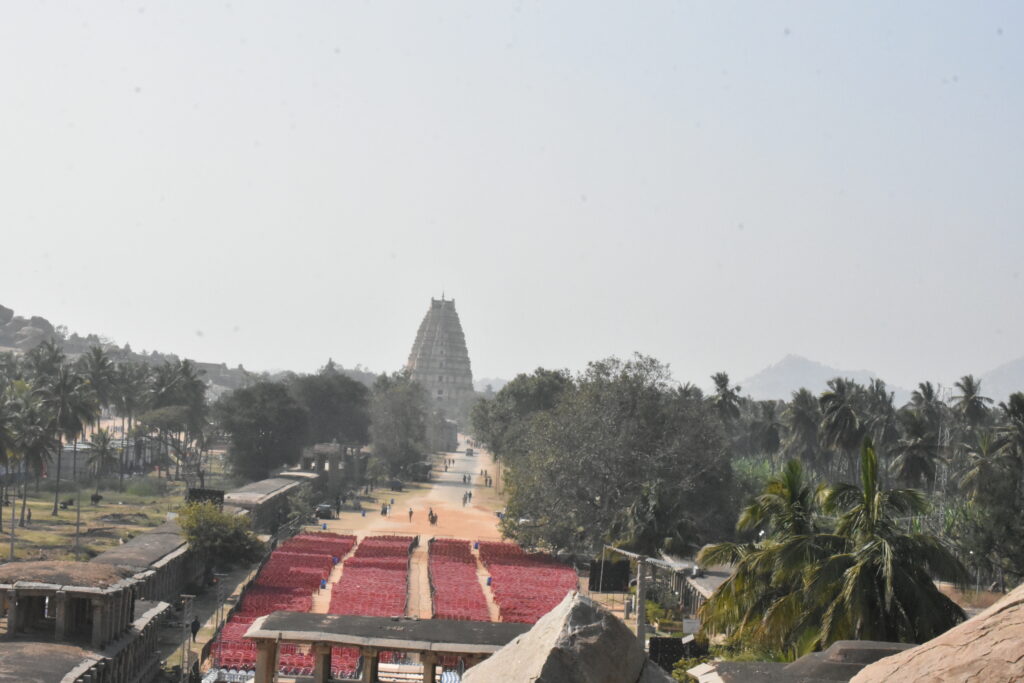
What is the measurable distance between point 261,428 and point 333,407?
85.1 feet

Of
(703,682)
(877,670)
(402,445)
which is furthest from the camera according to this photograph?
(402,445)

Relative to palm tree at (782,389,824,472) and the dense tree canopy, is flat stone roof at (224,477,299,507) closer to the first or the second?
the dense tree canopy

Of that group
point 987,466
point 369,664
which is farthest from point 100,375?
point 369,664

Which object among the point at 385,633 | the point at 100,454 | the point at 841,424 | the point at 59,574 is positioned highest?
the point at 841,424

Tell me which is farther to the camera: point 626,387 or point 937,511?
point 626,387

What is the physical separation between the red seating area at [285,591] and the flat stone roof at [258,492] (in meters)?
4.08

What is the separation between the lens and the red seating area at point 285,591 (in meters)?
35.5

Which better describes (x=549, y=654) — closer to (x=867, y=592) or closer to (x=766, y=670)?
(x=766, y=670)

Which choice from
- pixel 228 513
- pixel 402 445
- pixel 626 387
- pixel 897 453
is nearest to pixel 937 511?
pixel 897 453

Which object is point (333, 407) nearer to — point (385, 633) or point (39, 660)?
point (39, 660)

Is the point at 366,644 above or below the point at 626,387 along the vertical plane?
below

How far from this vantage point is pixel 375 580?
5478cm

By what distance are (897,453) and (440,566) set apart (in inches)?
1208

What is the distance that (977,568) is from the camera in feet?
168
